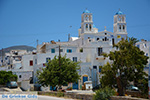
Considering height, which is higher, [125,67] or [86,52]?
[86,52]

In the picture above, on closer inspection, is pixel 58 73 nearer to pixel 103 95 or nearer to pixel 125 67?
pixel 125 67

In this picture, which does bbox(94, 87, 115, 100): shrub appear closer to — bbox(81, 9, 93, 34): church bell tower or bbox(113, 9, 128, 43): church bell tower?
bbox(81, 9, 93, 34): church bell tower

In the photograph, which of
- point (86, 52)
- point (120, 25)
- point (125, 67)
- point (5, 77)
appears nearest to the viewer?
point (125, 67)

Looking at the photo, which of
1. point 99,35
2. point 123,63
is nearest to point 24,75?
point 99,35

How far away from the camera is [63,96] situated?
96.8ft

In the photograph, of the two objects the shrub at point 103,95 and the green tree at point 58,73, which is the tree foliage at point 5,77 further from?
the shrub at point 103,95

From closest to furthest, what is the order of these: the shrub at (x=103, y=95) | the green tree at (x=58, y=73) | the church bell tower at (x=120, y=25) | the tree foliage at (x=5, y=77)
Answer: the shrub at (x=103, y=95)
the green tree at (x=58, y=73)
the tree foliage at (x=5, y=77)
the church bell tower at (x=120, y=25)

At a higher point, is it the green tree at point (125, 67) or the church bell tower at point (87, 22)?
the church bell tower at point (87, 22)

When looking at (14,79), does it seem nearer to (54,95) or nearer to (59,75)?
(59,75)

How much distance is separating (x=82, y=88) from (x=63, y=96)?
21722 millimetres

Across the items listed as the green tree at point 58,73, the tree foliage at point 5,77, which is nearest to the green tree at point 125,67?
the green tree at point 58,73

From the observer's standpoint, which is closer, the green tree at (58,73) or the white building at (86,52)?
the green tree at (58,73)

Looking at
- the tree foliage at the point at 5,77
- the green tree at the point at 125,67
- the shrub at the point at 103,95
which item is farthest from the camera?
the tree foliage at the point at 5,77

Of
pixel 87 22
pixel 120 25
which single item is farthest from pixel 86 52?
pixel 120 25
